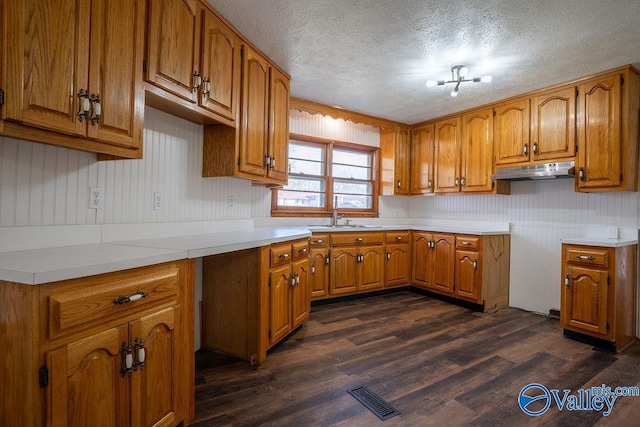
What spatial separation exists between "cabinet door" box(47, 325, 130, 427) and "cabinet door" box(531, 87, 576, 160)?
A: 375cm

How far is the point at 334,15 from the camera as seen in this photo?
2.11 metres

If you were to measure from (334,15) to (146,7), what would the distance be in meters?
1.13

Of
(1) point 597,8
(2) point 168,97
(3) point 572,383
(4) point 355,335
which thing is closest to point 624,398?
(3) point 572,383

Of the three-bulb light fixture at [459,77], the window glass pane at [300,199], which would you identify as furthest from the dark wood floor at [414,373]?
the three-bulb light fixture at [459,77]

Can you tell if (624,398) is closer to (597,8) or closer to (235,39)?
(597,8)

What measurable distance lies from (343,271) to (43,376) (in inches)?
116

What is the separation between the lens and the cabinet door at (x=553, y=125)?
301 centimetres

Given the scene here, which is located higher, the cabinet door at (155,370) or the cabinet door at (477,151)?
the cabinet door at (477,151)

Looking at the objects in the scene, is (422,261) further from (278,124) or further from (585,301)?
(278,124)

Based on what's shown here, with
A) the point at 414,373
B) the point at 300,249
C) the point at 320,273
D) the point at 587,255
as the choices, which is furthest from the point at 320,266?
the point at 587,255

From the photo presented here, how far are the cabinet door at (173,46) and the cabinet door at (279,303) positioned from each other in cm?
133

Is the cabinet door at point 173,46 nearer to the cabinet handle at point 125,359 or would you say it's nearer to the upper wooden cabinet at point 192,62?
the upper wooden cabinet at point 192,62

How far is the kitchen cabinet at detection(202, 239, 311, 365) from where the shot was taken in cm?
218

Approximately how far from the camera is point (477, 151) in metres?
3.83
